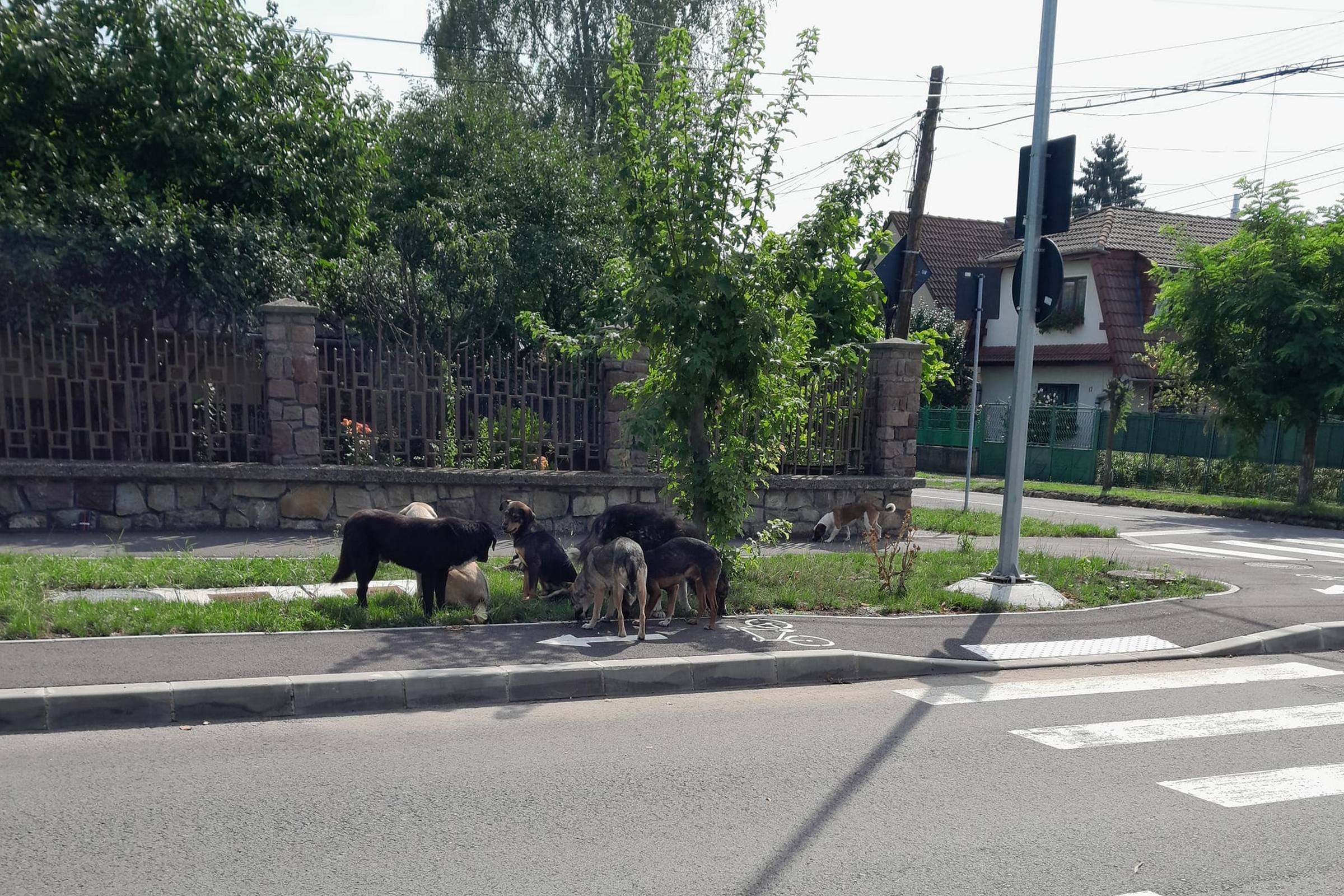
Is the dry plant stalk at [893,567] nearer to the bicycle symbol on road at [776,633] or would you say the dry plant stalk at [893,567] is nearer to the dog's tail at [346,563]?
the bicycle symbol on road at [776,633]

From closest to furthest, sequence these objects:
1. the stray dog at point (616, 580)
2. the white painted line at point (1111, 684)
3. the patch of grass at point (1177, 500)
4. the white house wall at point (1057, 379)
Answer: the white painted line at point (1111, 684) → the stray dog at point (616, 580) → the patch of grass at point (1177, 500) → the white house wall at point (1057, 379)

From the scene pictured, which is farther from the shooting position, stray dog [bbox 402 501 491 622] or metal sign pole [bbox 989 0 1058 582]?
metal sign pole [bbox 989 0 1058 582]

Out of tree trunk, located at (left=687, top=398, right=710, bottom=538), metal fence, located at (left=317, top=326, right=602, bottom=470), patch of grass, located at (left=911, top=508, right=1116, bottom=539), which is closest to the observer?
tree trunk, located at (left=687, top=398, right=710, bottom=538)

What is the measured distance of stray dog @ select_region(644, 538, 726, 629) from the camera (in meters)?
7.95

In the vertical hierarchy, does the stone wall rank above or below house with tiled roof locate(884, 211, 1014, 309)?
below

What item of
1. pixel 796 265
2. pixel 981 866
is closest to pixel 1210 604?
pixel 796 265

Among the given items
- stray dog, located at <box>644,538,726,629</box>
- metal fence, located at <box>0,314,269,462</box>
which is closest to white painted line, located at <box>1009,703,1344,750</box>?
stray dog, located at <box>644,538,726,629</box>

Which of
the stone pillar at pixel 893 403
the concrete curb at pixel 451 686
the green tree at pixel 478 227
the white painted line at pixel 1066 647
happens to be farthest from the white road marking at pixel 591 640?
the green tree at pixel 478 227

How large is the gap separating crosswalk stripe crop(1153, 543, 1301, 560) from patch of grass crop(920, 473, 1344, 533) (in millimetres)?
3991

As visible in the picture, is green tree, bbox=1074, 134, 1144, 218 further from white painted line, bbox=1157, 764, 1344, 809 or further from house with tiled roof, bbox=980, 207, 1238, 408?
white painted line, bbox=1157, 764, 1344, 809

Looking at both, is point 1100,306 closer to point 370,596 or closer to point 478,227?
point 478,227

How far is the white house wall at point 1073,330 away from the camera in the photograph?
103 feet

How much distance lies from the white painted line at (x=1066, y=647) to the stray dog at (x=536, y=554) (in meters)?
3.36

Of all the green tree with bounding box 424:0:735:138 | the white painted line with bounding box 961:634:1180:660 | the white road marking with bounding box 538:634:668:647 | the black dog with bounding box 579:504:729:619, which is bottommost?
the white painted line with bounding box 961:634:1180:660
